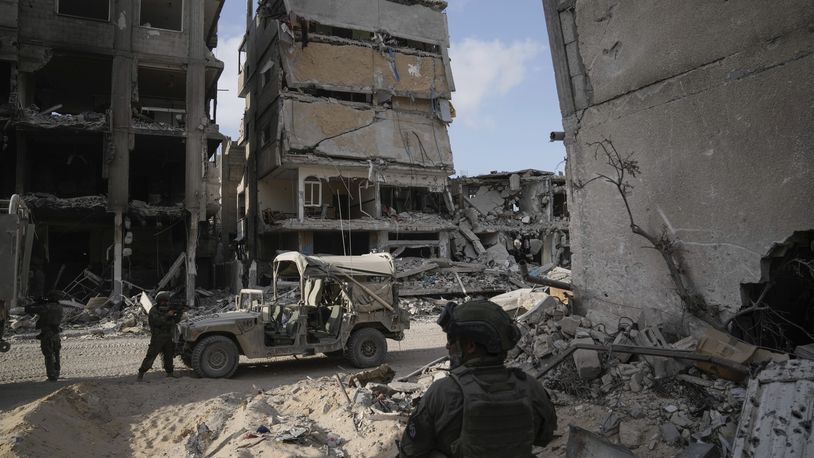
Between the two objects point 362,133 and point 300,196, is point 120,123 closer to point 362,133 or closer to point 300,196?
point 300,196

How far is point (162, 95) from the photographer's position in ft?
75.7

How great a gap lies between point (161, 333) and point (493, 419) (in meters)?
7.75

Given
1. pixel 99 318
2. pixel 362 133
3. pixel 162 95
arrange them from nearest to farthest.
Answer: pixel 99 318 < pixel 162 95 < pixel 362 133

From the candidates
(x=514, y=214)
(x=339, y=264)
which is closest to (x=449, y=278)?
(x=514, y=214)

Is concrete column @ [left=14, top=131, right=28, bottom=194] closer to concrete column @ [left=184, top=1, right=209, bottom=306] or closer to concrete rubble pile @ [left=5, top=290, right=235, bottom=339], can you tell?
concrete rubble pile @ [left=5, top=290, right=235, bottom=339]

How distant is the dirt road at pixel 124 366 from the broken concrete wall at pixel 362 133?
11.6 meters

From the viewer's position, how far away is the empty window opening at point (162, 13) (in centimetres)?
2053

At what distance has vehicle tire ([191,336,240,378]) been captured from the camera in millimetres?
8758

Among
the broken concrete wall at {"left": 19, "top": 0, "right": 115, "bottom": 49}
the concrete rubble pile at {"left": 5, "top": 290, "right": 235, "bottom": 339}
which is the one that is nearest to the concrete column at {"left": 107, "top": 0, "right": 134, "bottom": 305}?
the broken concrete wall at {"left": 19, "top": 0, "right": 115, "bottom": 49}

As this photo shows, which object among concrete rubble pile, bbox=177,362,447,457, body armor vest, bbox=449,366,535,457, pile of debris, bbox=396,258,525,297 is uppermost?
pile of debris, bbox=396,258,525,297

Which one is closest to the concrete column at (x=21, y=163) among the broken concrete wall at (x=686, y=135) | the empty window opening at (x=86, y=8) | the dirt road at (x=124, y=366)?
the empty window opening at (x=86, y=8)

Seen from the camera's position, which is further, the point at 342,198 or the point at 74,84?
the point at 342,198

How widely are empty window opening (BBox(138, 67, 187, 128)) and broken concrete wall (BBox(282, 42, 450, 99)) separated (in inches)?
178

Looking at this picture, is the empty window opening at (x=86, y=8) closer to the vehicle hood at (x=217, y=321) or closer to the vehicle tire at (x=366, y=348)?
the vehicle hood at (x=217, y=321)
